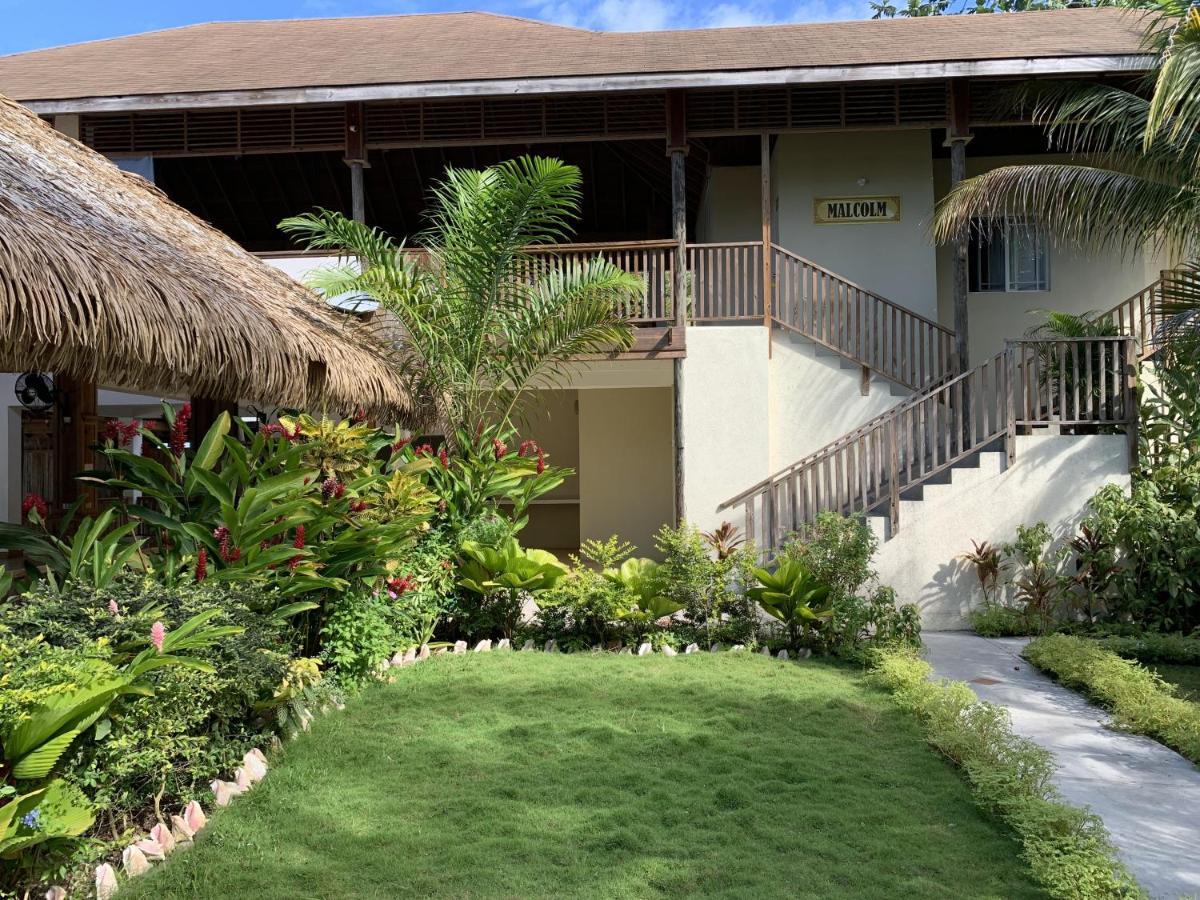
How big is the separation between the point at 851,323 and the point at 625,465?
4.39m

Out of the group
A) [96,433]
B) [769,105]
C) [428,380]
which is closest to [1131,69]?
[769,105]

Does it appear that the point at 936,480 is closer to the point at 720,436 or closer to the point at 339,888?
the point at 720,436

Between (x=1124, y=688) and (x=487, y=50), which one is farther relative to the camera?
(x=487, y=50)

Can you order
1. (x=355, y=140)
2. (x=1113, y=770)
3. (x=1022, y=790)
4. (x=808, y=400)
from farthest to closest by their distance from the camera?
1. (x=355, y=140)
2. (x=808, y=400)
3. (x=1113, y=770)
4. (x=1022, y=790)

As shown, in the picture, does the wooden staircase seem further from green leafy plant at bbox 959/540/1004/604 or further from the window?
the window

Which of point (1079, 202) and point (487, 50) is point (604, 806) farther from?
point (487, 50)

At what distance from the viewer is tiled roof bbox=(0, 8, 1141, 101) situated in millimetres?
10648

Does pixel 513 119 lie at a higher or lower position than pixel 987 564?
higher

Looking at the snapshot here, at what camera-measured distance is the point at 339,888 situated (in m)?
3.75

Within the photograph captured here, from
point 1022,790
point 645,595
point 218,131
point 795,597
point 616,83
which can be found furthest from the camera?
point 218,131

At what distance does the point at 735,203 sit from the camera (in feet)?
43.1

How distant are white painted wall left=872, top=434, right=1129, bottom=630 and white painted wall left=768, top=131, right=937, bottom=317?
3.01m

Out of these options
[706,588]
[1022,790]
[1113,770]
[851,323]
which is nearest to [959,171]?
[851,323]

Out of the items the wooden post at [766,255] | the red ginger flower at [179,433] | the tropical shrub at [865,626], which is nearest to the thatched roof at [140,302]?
the red ginger flower at [179,433]
